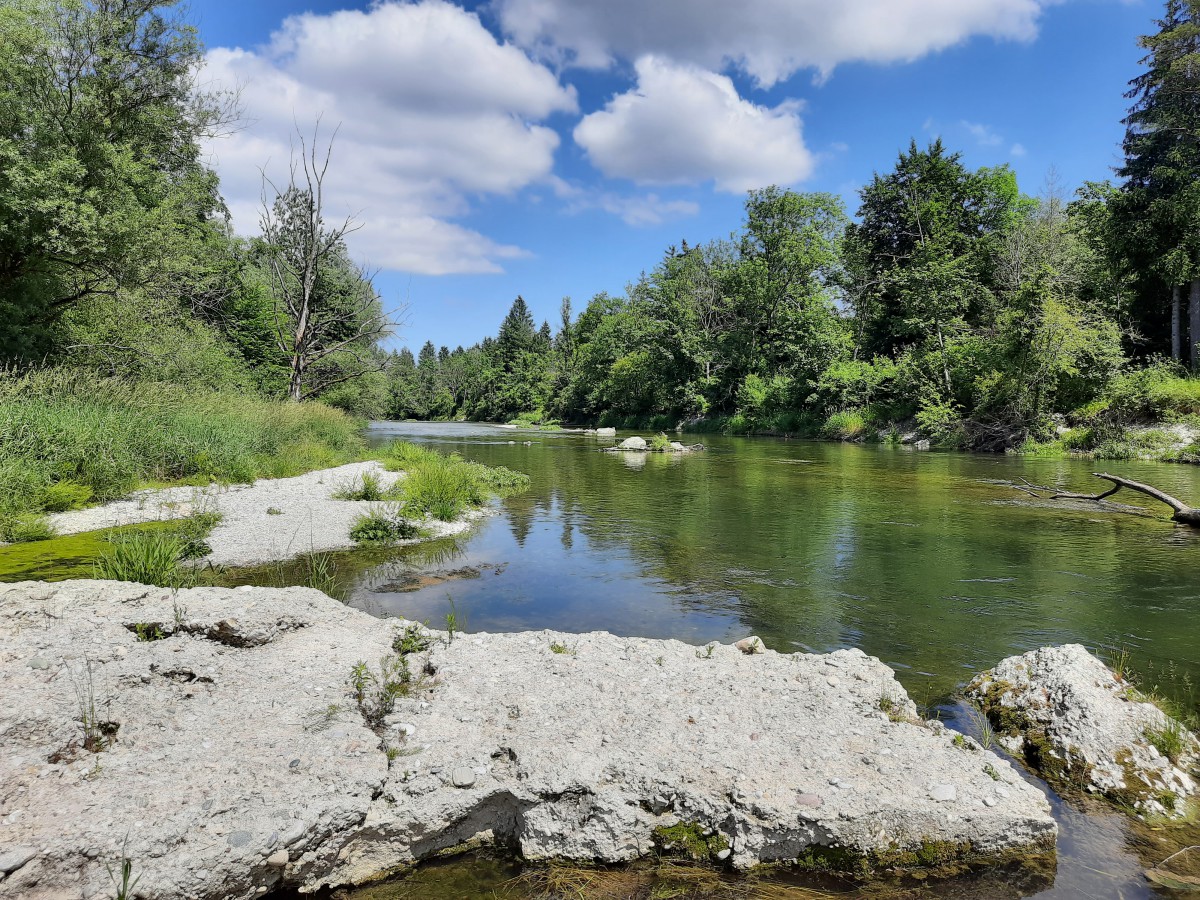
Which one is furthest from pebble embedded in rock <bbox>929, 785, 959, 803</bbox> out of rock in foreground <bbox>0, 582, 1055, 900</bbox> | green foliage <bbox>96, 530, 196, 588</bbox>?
green foliage <bbox>96, 530, 196, 588</bbox>

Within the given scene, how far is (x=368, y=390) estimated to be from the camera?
4569 cm

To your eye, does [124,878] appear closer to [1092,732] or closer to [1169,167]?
[1092,732]

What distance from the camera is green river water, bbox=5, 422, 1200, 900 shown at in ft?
18.0

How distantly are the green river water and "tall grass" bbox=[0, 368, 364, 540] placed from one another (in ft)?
16.1

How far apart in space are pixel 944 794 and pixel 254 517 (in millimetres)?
12588

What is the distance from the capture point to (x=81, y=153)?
16.3 metres

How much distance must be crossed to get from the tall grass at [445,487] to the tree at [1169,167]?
32.2 metres

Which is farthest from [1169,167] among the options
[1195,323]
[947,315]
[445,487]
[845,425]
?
[445,487]

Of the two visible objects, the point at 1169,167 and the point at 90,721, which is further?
the point at 1169,167

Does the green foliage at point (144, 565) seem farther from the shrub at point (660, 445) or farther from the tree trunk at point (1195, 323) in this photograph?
the tree trunk at point (1195, 323)

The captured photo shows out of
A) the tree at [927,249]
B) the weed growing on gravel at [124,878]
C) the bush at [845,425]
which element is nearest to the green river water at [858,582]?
the weed growing on gravel at [124,878]

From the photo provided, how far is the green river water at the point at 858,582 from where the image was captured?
549 cm

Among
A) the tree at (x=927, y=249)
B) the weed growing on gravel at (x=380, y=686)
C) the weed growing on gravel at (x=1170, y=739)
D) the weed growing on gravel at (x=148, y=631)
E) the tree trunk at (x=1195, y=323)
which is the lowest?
the weed growing on gravel at (x=1170, y=739)

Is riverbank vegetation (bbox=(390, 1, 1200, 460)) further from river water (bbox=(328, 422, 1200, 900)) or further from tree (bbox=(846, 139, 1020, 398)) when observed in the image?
river water (bbox=(328, 422, 1200, 900))
